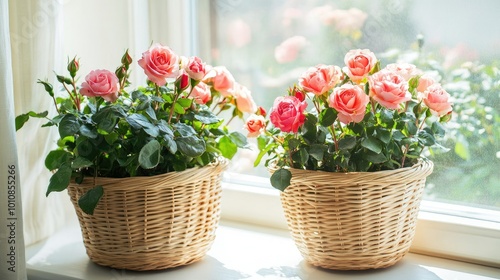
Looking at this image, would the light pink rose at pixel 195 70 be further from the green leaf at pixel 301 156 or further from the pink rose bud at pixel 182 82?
the green leaf at pixel 301 156

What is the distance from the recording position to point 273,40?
5.76 feet

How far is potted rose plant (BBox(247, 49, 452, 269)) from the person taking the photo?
130 centimetres

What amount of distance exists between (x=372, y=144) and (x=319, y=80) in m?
0.15

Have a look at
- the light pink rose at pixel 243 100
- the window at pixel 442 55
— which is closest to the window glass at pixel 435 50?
the window at pixel 442 55

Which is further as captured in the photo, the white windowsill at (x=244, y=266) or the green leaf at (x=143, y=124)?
the white windowsill at (x=244, y=266)

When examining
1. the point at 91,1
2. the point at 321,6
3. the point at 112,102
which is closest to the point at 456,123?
the point at 321,6

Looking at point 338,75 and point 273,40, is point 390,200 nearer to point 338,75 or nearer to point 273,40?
point 338,75

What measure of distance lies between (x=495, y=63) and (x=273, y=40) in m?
0.54

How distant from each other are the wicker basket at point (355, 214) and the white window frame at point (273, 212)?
0.13m

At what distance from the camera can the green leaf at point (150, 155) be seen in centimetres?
128

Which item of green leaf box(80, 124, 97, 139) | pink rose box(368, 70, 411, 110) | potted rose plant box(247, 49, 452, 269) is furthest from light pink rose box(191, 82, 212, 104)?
pink rose box(368, 70, 411, 110)

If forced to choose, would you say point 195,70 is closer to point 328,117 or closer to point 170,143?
point 170,143

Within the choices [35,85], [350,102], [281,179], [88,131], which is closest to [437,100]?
[350,102]

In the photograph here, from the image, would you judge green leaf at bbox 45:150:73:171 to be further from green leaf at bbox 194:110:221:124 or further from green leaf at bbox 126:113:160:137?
green leaf at bbox 194:110:221:124
